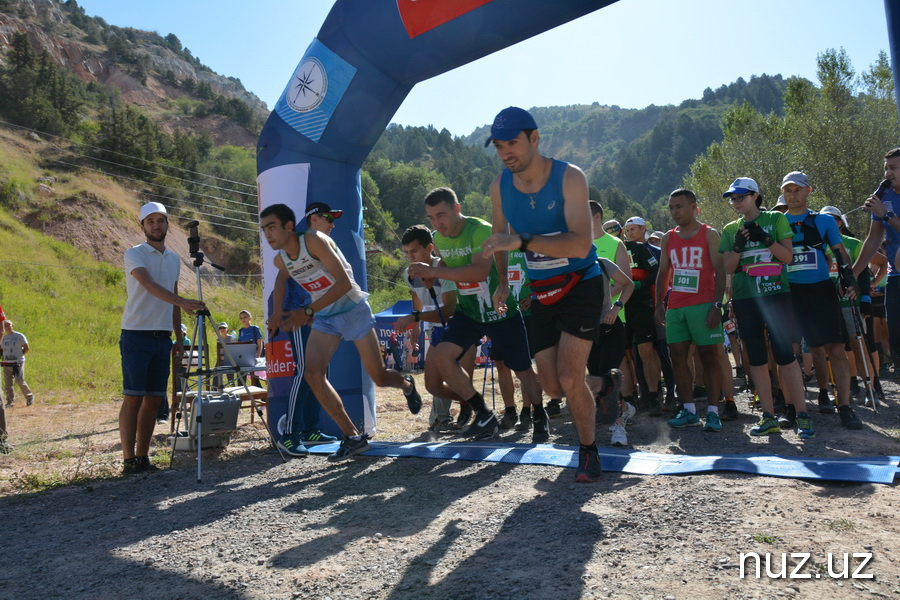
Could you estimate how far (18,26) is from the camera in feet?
297

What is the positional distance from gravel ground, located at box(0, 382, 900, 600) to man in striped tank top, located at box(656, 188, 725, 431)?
1270 millimetres

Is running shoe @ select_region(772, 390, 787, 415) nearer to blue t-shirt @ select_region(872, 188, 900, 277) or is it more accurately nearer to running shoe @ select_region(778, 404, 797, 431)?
running shoe @ select_region(778, 404, 797, 431)

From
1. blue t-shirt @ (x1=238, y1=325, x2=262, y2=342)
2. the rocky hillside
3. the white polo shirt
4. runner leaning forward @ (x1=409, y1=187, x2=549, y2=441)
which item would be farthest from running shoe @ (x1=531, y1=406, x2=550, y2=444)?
the rocky hillside

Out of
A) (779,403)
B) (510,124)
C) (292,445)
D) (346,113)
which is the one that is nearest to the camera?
(510,124)

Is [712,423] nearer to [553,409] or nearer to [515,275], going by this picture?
[553,409]

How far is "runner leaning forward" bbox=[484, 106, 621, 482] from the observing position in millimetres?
3984

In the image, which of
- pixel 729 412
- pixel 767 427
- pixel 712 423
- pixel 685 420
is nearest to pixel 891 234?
pixel 767 427

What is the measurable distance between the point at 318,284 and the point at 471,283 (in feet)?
4.27

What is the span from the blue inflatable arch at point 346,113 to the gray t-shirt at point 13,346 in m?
8.91

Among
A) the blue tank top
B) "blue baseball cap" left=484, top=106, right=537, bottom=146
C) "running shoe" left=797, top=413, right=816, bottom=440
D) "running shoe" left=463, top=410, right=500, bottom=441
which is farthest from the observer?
"running shoe" left=463, top=410, right=500, bottom=441

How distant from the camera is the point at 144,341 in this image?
573cm

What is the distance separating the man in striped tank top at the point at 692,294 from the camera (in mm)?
6184

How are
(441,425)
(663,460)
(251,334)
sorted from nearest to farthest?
(663,460)
(441,425)
(251,334)

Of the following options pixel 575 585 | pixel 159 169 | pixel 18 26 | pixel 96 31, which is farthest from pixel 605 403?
pixel 96 31
